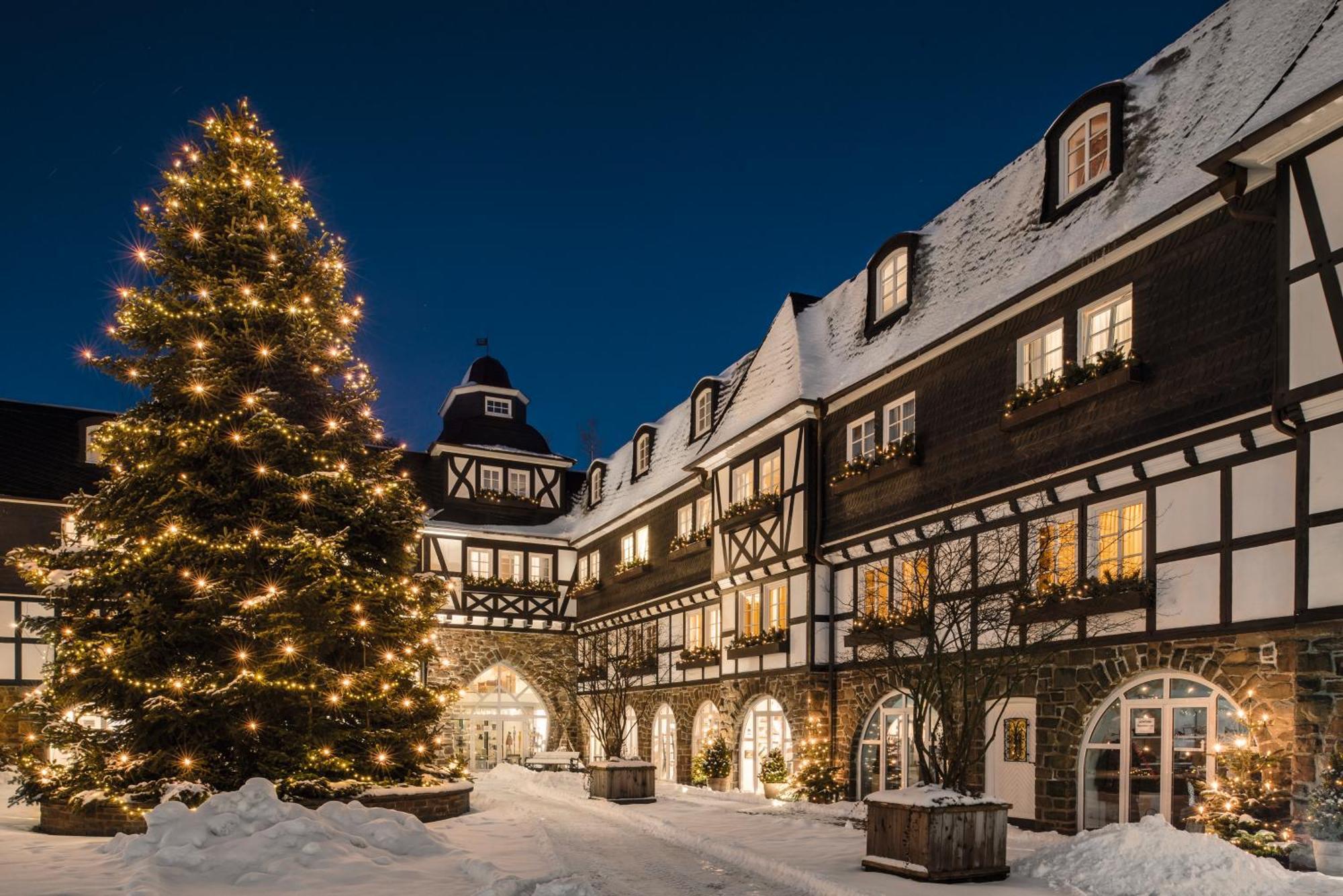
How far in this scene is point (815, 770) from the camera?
2033cm

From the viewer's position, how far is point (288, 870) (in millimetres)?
10766

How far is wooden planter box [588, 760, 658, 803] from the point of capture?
68.9 ft

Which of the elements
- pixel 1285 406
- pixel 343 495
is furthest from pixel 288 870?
pixel 1285 406

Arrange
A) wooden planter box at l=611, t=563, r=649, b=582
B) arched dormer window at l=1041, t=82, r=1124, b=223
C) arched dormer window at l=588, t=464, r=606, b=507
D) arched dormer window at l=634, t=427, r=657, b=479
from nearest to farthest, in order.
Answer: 1. arched dormer window at l=1041, t=82, r=1124, b=223
2. wooden planter box at l=611, t=563, r=649, b=582
3. arched dormer window at l=634, t=427, r=657, b=479
4. arched dormer window at l=588, t=464, r=606, b=507

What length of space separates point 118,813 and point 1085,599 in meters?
12.9

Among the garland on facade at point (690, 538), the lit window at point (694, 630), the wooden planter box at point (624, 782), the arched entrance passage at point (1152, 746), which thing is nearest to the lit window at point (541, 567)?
the garland on facade at point (690, 538)

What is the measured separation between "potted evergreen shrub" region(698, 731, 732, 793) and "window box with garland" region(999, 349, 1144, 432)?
11371mm

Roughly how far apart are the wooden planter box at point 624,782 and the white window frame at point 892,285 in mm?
9808

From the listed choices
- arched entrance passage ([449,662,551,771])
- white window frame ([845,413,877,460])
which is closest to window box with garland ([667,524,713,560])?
white window frame ([845,413,877,460])

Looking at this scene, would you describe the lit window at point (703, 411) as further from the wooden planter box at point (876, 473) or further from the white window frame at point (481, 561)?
the white window frame at point (481, 561)

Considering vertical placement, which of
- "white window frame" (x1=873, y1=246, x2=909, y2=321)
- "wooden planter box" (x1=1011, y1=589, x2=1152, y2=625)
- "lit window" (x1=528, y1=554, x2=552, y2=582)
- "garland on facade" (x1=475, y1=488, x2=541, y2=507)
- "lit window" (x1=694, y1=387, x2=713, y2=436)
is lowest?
"lit window" (x1=528, y1=554, x2=552, y2=582)

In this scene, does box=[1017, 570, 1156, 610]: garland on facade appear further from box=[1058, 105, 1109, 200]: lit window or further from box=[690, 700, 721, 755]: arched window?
box=[690, 700, 721, 755]: arched window

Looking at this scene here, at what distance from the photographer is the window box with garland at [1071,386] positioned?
45.8 ft

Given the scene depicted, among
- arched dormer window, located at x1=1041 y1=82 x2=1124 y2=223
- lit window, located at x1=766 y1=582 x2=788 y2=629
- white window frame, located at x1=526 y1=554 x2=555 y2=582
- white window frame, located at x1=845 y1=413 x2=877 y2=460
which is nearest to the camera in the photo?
arched dormer window, located at x1=1041 y1=82 x2=1124 y2=223
